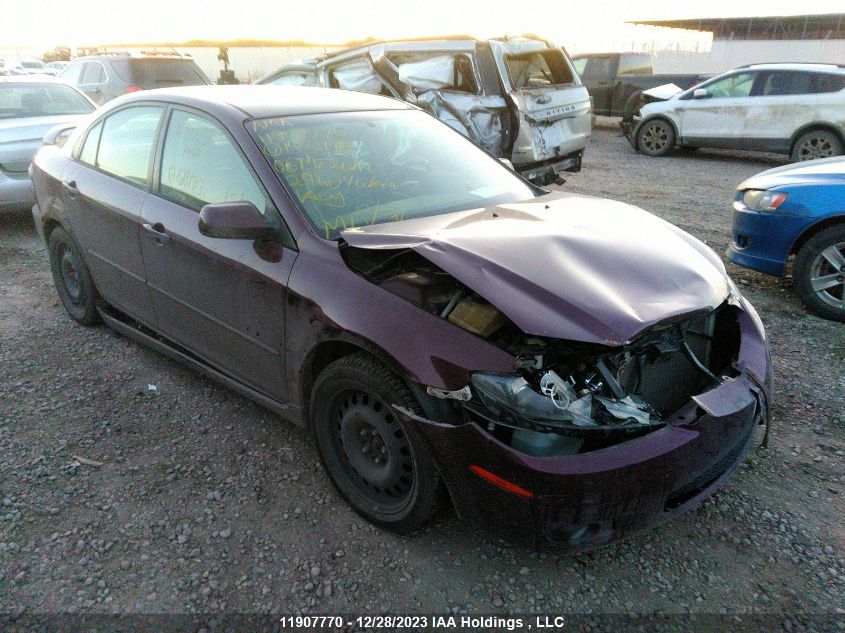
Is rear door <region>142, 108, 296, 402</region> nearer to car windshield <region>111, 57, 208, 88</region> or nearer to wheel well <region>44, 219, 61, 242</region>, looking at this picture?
wheel well <region>44, 219, 61, 242</region>

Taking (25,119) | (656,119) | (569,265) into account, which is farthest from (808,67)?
(25,119)

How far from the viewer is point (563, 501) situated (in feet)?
6.86

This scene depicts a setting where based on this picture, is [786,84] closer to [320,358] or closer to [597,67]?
[597,67]

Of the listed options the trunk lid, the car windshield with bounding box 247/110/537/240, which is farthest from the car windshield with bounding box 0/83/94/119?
the car windshield with bounding box 247/110/537/240

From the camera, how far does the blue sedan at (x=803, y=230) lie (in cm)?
450

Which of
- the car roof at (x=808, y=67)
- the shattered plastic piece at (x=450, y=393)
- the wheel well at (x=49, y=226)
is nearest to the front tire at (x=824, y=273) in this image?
the shattered plastic piece at (x=450, y=393)

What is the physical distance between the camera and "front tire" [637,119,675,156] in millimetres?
11776

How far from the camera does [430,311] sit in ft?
7.72

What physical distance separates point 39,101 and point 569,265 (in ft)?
25.3

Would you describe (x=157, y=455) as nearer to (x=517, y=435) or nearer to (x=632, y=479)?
(x=517, y=435)

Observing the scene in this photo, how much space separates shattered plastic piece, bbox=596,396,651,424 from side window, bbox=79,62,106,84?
11.8 meters

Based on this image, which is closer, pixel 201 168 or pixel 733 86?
pixel 201 168

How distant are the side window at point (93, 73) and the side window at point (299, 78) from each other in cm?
426

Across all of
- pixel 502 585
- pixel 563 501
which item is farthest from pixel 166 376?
pixel 563 501
